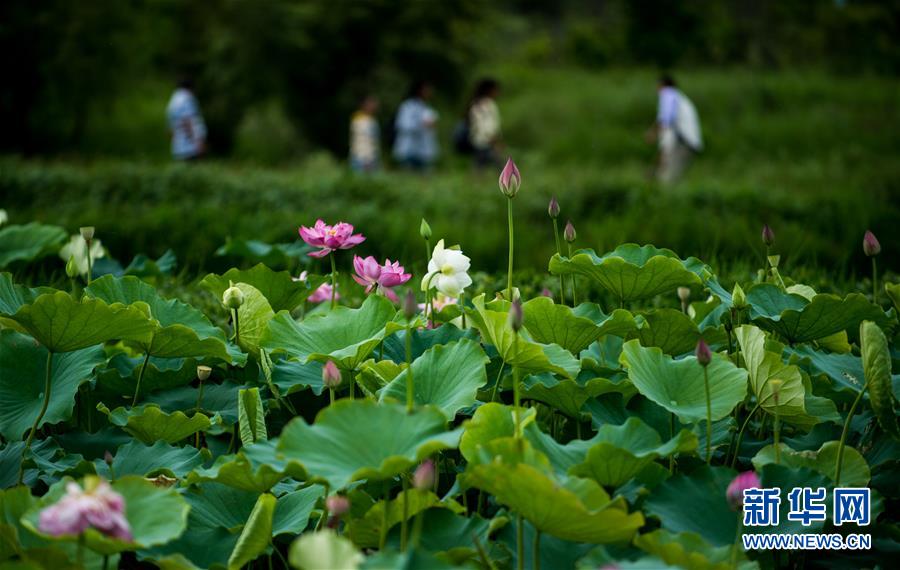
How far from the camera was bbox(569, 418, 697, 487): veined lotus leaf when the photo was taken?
46.8 inches

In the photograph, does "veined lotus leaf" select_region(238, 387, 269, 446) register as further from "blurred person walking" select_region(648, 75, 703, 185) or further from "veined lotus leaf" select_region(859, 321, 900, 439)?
"blurred person walking" select_region(648, 75, 703, 185)

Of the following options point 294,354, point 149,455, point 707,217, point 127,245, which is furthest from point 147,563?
point 707,217

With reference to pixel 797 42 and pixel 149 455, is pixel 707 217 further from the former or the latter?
pixel 797 42

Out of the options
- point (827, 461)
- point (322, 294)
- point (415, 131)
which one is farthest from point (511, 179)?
point (415, 131)

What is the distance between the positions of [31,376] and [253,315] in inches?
14.7

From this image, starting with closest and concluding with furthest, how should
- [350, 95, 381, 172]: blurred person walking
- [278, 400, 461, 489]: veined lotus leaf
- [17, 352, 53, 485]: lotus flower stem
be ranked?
[278, 400, 461, 489]: veined lotus leaf, [17, 352, 53, 485]: lotus flower stem, [350, 95, 381, 172]: blurred person walking

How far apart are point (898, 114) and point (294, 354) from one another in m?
13.5

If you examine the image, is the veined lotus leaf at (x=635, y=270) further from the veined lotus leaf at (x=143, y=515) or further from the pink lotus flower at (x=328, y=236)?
the veined lotus leaf at (x=143, y=515)

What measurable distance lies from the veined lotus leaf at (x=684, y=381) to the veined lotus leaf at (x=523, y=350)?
0.09 metres

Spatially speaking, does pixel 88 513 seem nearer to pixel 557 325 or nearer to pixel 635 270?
pixel 557 325

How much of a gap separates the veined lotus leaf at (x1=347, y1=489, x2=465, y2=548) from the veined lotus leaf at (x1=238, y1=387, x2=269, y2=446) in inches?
8.6

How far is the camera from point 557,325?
1.57 metres

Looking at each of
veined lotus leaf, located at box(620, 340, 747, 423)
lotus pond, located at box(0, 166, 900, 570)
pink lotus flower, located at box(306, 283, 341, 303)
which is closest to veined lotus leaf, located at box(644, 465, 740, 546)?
lotus pond, located at box(0, 166, 900, 570)

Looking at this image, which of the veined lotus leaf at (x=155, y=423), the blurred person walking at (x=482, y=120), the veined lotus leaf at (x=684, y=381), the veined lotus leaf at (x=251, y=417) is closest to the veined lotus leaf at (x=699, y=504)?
the veined lotus leaf at (x=684, y=381)
